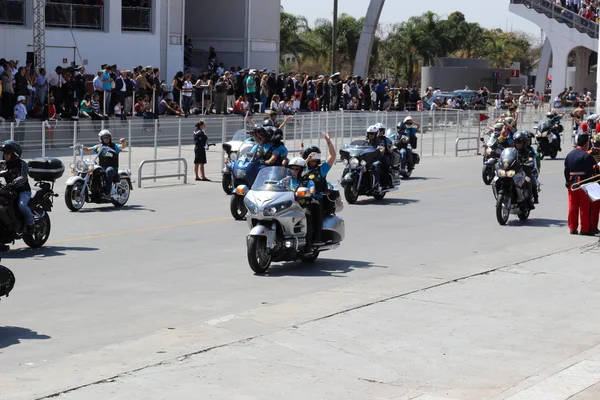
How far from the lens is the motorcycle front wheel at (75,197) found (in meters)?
20.8

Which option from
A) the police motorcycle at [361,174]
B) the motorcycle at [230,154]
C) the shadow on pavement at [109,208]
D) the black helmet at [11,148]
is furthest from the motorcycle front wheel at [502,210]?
the black helmet at [11,148]

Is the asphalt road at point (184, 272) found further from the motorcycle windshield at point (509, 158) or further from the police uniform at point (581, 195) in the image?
the motorcycle windshield at point (509, 158)

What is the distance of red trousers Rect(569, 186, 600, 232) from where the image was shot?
18656 millimetres

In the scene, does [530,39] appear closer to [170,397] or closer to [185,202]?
[185,202]

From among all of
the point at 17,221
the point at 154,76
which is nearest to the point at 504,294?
the point at 17,221

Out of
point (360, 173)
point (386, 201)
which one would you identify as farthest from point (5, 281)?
point (386, 201)

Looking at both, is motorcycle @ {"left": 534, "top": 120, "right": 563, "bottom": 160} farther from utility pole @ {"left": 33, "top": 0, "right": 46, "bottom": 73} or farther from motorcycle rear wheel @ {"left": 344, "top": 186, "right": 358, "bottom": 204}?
utility pole @ {"left": 33, "top": 0, "right": 46, "bottom": 73}

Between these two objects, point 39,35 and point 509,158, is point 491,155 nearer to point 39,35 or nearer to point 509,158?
point 509,158

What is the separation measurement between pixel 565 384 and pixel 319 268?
636cm

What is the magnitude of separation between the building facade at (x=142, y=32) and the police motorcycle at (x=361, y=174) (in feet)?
65.3

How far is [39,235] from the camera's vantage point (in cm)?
1614

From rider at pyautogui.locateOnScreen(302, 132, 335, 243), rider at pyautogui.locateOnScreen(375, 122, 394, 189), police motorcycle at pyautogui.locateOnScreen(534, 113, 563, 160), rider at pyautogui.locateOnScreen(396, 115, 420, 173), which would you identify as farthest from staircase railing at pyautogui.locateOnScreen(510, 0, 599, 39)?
rider at pyautogui.locateOnScreen(302, 132, 335, 243)

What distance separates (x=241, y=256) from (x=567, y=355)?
646 centimetres

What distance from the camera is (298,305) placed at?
12.0 meters
